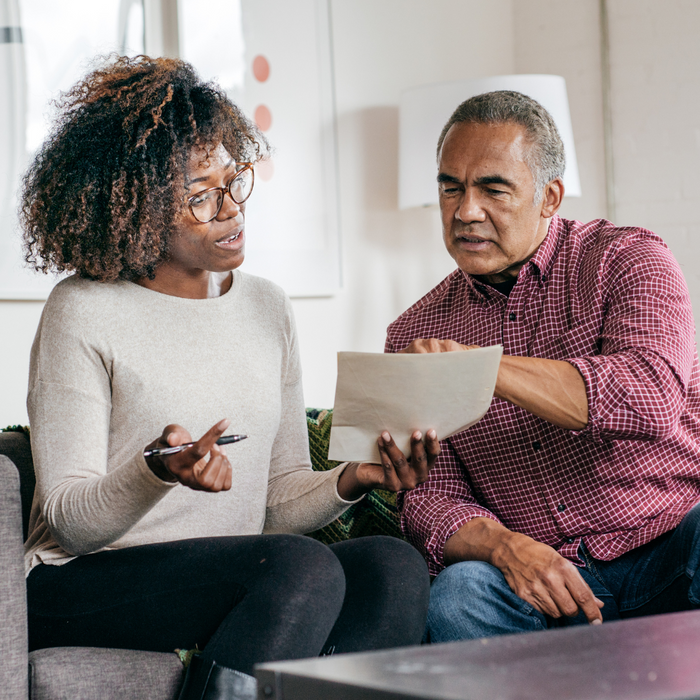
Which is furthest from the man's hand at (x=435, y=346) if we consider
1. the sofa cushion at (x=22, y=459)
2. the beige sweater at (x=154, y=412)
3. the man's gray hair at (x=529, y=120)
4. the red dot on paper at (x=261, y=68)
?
the red dot on paper at (x=261, y=68)

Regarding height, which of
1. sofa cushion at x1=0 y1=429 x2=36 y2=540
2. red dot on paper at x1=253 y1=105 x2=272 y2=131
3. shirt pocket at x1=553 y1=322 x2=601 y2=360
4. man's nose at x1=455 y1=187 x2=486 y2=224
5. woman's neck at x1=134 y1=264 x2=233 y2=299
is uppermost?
red dot on paper at x1=253 y1=105 x2=272 y2=131

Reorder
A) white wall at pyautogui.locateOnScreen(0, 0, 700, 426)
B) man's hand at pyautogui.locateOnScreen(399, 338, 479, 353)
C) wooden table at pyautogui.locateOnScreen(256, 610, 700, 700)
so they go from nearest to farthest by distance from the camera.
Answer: wooden table at pyautogui.locateOnScreen(256, 610, 700, 700)
man's hand at pyautogui.locateOnScreen(399, 338, 479, 353)
white wall at pyautogui.locateOnScreen(0, 0, 700, 426)

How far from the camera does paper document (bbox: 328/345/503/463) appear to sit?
1.11 metres

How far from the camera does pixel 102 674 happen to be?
112cm

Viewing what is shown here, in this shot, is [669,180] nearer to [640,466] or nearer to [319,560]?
[640,466]

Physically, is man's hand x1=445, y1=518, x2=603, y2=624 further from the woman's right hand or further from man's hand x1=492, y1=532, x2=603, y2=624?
the woman's right hand

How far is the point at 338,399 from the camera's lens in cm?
119

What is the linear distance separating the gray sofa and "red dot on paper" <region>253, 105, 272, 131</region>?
63.6 inches

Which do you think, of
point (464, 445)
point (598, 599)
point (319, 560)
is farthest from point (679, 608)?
point (319, 560)

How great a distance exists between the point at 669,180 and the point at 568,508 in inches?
72.7

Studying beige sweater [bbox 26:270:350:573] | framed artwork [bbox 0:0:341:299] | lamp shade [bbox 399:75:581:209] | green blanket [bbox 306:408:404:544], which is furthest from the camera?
lamp shade [bbox 399:75:581:209]

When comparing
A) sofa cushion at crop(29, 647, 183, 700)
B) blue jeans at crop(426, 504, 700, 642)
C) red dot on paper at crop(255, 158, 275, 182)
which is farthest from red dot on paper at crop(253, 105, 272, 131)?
sofa cushion at crop(29, 647, 183, 700)

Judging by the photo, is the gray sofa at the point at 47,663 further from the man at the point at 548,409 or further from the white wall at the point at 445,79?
the white wall at the point at 445,79

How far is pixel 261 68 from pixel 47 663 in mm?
1863
